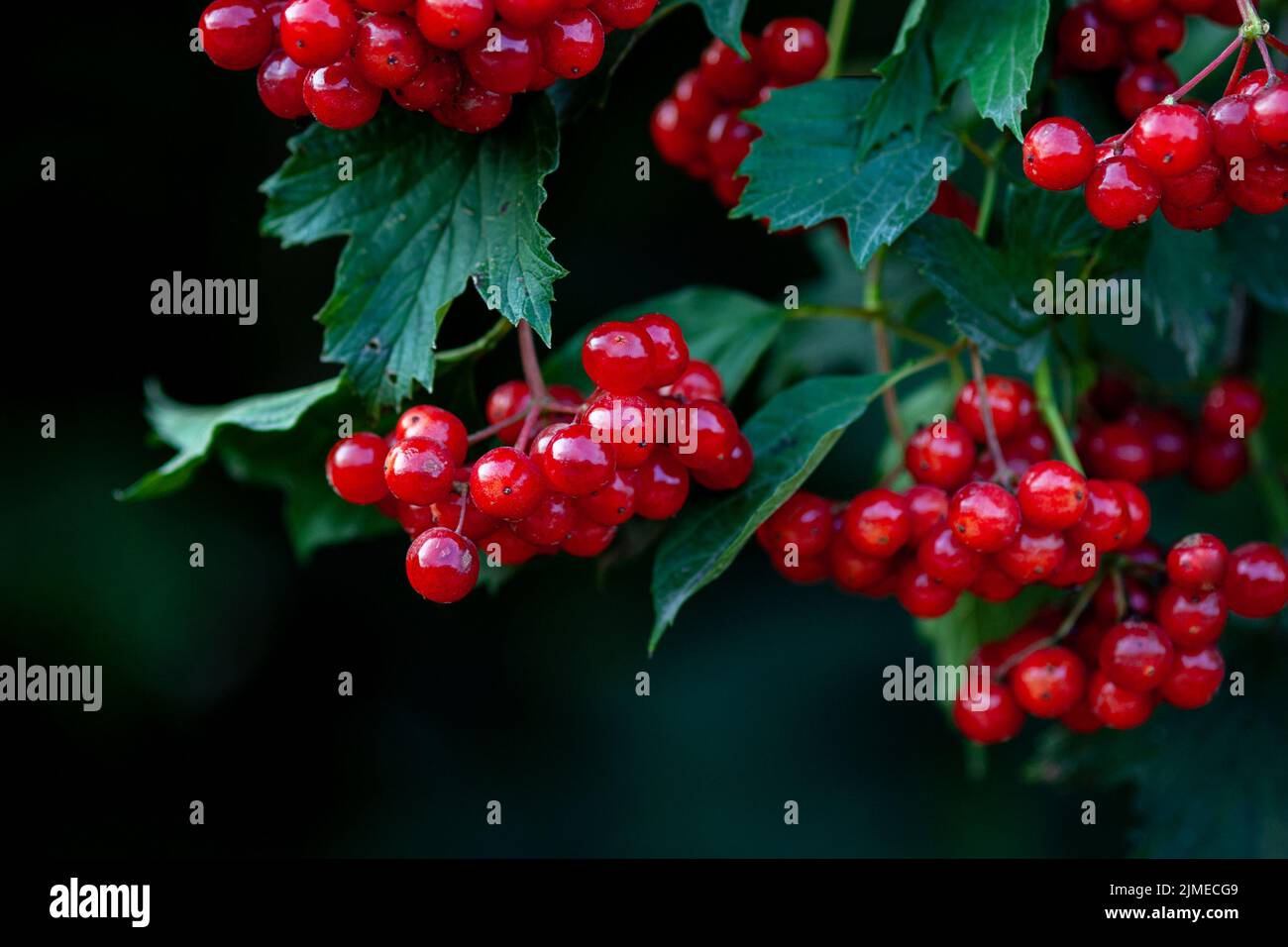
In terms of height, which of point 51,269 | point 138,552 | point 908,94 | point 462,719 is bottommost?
point 462,719

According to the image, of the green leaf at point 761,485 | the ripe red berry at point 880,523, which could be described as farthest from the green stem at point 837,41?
the ripe red berry at point 880,523

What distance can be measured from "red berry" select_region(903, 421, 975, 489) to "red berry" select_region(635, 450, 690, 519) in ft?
0.66

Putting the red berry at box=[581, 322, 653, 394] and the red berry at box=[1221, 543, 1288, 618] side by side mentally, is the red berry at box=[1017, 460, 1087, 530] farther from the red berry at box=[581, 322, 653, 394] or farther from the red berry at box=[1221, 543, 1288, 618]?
the red berry at box=[581, 322, 653, 394]

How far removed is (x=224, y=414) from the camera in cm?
118

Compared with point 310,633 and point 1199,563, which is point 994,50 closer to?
point 1199,563

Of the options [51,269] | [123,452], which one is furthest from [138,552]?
[51,269]

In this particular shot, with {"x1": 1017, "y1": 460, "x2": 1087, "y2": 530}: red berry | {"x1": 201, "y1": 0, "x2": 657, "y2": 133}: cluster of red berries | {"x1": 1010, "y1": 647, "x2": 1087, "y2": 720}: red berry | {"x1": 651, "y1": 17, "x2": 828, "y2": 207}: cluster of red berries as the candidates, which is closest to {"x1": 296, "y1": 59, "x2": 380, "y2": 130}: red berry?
{"x1": 201, "y1": 0, "x2": 657, "y2": 133}: cluster of red berries

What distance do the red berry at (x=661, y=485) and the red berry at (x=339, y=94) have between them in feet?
1.07

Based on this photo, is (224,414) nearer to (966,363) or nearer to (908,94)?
(908,94)

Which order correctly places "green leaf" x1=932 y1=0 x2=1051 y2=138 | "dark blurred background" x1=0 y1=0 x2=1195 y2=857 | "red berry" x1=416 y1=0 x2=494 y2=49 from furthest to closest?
"dark blurred background" x1=0 y1=0 x2=1195 y2=857 < "green leaf" x1=932 y1=0 x2=1051 y2=138 < "red berry" x1=416 y1=0 x2=494 y2=49

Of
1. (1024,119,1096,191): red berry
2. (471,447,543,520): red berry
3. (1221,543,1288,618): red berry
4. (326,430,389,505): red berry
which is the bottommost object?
(1221,543,1288,618): red berry

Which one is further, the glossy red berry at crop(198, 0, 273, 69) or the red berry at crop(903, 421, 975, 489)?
the red berry at crop(903, 421, 975, 489)

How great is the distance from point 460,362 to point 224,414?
0.79 feet

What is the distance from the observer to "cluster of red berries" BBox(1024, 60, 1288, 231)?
0.83 m
